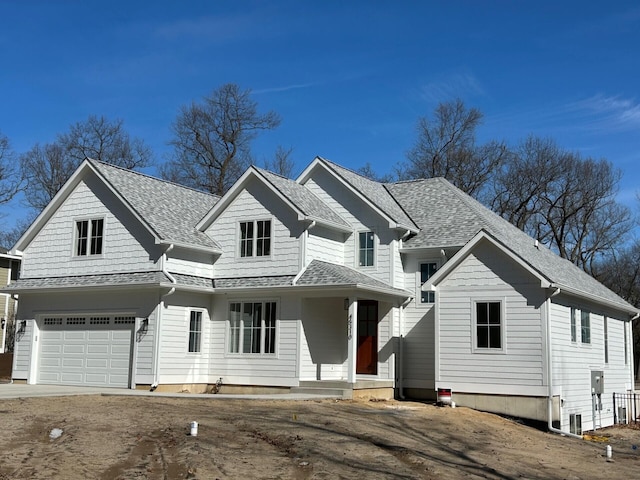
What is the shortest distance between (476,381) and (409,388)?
3.14m

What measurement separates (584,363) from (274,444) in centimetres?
1348

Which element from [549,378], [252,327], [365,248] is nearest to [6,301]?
[252,327]

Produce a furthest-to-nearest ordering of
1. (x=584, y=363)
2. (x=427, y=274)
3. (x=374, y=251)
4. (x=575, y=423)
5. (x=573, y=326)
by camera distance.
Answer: (x=374, y=251) → (x=427, y=274) → (x=584, y=363) → (x=573, y=326) → (x=575, y=423)

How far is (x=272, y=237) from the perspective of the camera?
24.0 m

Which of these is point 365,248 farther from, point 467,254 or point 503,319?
point 503,319

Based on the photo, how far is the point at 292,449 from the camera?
1316 cm

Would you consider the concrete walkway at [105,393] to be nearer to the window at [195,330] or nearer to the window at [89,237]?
the window at [195,330]

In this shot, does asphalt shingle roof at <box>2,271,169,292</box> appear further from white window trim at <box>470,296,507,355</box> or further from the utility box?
the utility box

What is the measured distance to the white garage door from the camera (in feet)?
76.1

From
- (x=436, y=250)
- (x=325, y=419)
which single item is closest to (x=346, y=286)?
(x=436, y=250)

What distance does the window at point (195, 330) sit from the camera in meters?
23.6

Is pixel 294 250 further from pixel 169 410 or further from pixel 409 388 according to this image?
pixel 169 410

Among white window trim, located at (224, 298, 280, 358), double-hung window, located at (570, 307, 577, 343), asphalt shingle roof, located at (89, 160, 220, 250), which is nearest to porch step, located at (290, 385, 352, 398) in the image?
white window trim, located at (224, 298, 280, 358)

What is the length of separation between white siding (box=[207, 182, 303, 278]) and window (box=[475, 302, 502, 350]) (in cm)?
561
